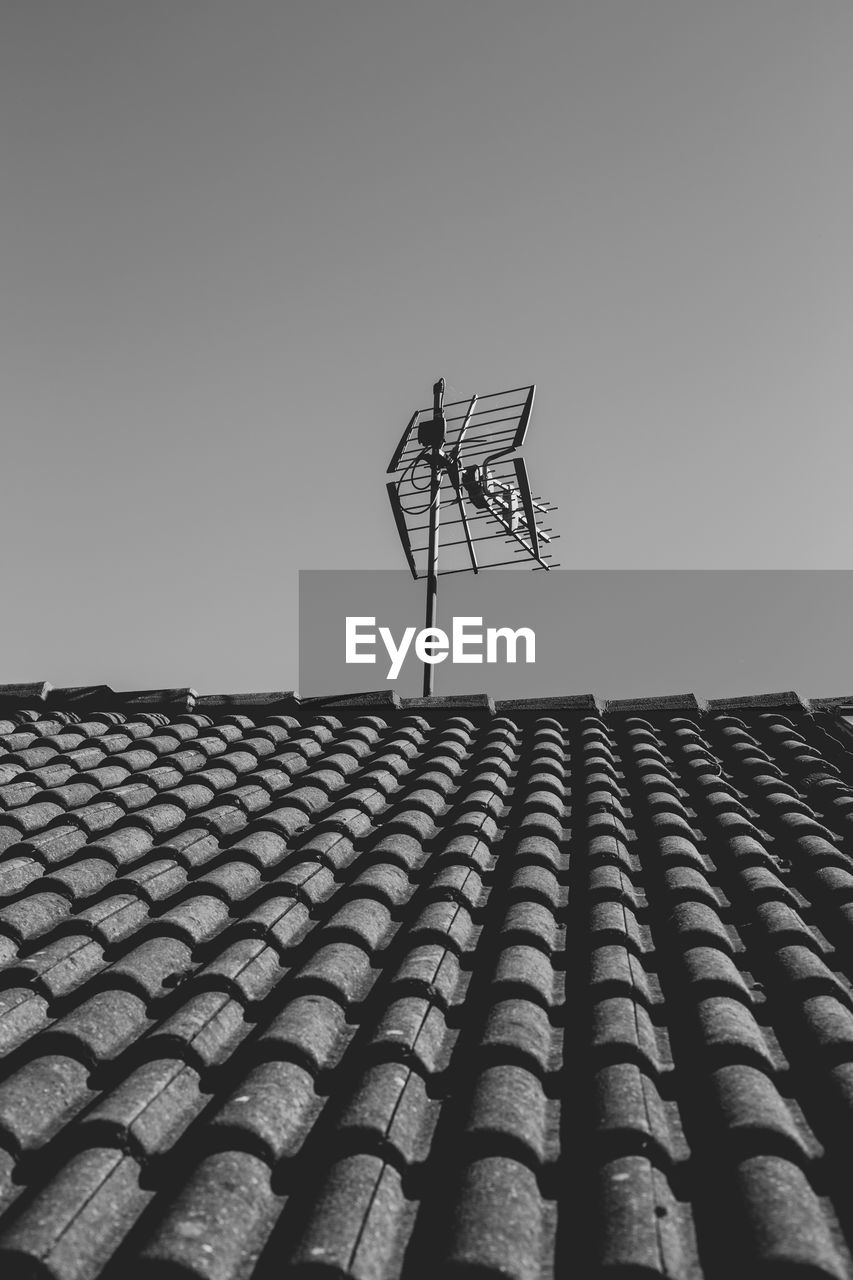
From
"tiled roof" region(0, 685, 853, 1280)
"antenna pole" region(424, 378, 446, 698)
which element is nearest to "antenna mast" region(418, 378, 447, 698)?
"antenna pole" region(424, 378, 446, 698)

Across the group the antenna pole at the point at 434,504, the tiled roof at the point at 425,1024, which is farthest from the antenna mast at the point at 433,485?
the tiled roof at the point at 425,1024

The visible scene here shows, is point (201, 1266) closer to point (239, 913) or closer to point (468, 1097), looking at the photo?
point (468, 1097)

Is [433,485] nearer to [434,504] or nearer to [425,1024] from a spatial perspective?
[434,504]

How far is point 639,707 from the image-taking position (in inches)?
269

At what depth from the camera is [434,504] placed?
404 inches

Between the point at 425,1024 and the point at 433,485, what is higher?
the point at 433,485

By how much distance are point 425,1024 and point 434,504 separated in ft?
26.2

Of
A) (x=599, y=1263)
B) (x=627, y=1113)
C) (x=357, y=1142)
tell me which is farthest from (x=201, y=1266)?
(x=627, y=1113)

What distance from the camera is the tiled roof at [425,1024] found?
190 centimetres

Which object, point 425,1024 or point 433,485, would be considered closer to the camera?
point 425,1024

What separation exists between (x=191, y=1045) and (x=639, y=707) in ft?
15.9

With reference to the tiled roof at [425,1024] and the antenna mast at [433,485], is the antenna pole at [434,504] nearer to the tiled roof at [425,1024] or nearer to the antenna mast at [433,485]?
the antenna mast at [433,485]

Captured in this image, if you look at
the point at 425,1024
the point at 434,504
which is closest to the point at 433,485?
the point at 434,504

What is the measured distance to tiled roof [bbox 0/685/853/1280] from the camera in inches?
74.8
